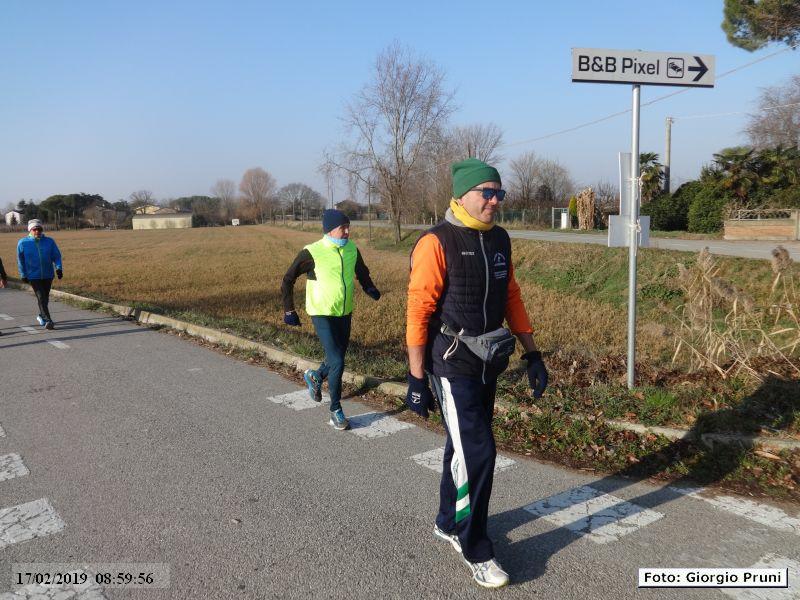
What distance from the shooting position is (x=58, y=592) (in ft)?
9.73

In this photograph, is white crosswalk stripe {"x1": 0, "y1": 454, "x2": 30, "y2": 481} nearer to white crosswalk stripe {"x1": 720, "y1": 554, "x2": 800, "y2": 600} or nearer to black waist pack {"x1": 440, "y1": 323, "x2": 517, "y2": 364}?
black waist pack {"x1": 440, "y1": 323, "x2": 517, "y2": 364}

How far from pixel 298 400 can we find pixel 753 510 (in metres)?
4.03

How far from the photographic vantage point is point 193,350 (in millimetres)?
8766

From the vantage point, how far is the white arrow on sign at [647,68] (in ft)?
17.4

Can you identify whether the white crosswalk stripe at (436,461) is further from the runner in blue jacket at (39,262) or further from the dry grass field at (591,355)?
the runner in blue jacket at (39,262)

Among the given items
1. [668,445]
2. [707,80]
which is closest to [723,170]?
[707,80]

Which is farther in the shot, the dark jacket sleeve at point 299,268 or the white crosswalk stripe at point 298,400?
the white crosswalk stripe at point 298,400

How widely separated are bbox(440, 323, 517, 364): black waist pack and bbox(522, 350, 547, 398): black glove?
34cm

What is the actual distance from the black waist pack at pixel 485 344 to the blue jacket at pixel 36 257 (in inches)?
381

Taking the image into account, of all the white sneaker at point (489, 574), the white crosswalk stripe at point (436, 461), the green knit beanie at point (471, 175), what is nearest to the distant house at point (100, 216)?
the white crosswalk stripe at point (436, 461)

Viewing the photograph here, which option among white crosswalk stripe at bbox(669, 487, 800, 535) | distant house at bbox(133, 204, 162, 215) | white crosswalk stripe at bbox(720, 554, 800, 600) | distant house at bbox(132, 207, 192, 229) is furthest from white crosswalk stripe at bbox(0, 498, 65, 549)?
distant house at bbox(133, 204, 162, 215)

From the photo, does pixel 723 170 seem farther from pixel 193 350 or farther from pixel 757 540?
pixel 757 540

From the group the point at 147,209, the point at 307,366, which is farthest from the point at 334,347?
the point at 147,209

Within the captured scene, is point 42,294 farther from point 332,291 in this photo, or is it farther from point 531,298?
point 531,298
